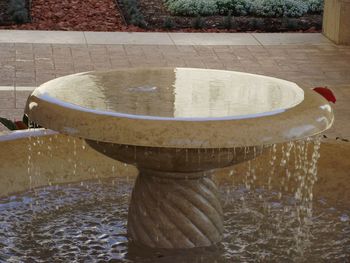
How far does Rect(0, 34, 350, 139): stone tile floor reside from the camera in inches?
407

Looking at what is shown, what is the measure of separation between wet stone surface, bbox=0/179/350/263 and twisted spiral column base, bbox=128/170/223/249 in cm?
7

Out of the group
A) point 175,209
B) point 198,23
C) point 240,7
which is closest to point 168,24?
point 198,23

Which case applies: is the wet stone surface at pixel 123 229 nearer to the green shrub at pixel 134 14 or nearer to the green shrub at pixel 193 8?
the green shrub at pixel 134 14

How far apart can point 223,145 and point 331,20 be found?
9.77 metres

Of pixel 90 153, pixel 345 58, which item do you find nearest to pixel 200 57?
pixel 345 58

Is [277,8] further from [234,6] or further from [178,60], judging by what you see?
[178,60]

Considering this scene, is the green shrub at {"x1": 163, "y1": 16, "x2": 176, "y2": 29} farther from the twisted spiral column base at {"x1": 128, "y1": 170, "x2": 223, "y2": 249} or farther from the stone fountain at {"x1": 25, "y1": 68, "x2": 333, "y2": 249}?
the twisted spiral column base at {"x1": 128, "y1": 170, "x2": 223, "y2": 249}

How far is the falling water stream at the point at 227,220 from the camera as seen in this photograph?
489 centimetres

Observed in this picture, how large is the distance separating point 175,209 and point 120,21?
33.6 ft

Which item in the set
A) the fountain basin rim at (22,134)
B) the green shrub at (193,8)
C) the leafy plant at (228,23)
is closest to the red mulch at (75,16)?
the green shrub at (193,8)

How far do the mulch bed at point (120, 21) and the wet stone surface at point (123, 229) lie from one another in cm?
846

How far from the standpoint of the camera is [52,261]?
15.7ft

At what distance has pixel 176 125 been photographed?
159 inches

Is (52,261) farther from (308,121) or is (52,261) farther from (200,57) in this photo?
(200,57)
